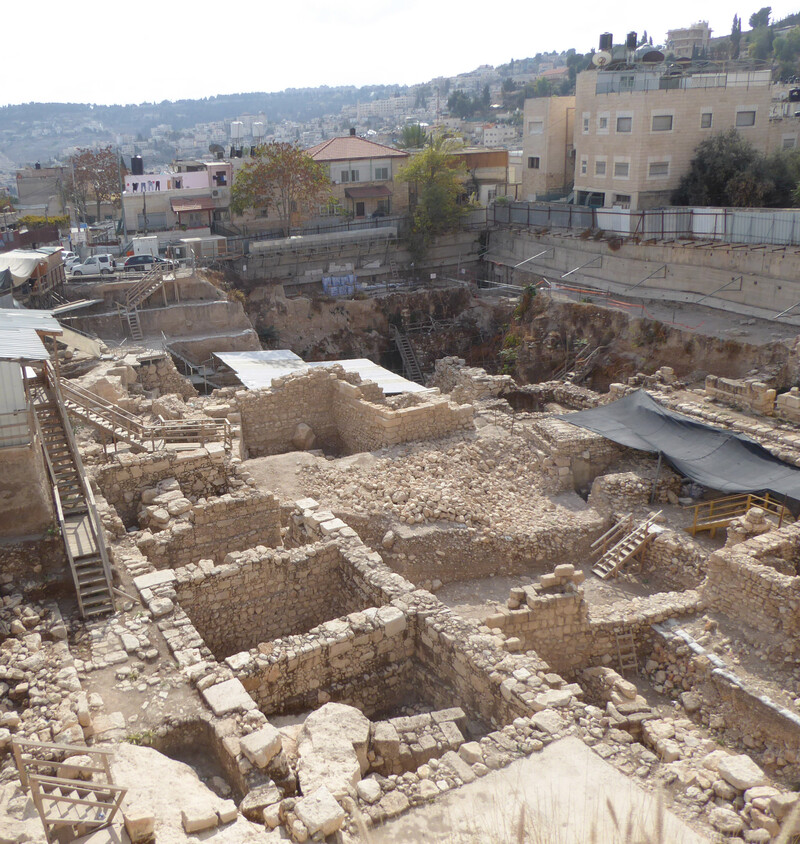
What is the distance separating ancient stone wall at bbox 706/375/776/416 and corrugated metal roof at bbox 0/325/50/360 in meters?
15.1

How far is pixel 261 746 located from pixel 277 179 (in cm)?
3546

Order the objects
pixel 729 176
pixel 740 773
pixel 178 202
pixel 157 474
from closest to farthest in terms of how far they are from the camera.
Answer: pixel 740 773 → pixel 157 474 → pixel 729 176 → pixel 178 202

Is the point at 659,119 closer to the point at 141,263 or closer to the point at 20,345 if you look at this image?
the point at 141,263

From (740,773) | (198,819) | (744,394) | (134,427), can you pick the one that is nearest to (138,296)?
(134,427)

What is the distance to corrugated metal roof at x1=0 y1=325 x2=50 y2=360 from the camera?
385 inches

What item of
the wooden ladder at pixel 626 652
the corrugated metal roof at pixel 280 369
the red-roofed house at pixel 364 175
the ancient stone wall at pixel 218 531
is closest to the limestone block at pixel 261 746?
the ancient stone wall at pixel 218 531

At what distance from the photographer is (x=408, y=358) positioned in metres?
34.1

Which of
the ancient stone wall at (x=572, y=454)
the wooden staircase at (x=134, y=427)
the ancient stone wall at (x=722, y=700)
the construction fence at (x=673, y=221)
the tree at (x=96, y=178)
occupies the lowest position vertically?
the ancient stone wall at (x=722, y=700)

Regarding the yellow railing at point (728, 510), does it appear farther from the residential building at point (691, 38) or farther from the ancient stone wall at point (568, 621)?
the residential building at point (691, 38)

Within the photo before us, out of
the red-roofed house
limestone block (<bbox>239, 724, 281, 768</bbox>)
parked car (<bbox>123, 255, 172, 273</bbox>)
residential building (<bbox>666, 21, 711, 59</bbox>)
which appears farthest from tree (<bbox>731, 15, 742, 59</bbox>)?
limestone block (<bbox>239, 724, 281, 768</bbox>)

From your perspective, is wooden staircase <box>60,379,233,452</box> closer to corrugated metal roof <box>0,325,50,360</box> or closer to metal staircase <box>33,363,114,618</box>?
metal staircase <box>33,363,114,618</box>

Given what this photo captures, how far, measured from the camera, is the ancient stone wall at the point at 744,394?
56.1 feet

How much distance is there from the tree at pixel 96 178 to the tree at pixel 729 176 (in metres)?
40.3

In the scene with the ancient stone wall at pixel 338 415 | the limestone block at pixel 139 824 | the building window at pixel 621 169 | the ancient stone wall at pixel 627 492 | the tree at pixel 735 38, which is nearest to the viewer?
the limestone block at pixel 139 824
